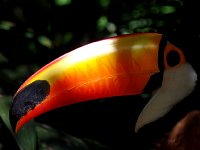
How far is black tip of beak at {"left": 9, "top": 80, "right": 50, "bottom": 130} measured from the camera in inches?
67.5

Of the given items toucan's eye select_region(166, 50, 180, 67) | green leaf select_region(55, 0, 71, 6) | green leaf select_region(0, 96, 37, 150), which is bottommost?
green leaf select_region(0, 96, 37, 150)

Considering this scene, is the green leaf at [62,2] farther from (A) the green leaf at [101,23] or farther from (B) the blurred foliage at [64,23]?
(A) the green leaf at [101,23]

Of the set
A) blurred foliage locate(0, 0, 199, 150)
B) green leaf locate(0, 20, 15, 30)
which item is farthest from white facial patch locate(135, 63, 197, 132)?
green leaf locate(0, 20, 15, 30)

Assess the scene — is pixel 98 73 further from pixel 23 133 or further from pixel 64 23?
pixel 64 23

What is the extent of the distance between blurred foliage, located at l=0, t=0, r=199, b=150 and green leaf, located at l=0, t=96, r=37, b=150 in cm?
61

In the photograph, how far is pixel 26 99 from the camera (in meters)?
1.72

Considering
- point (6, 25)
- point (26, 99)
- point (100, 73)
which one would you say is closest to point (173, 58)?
point (100, 73)

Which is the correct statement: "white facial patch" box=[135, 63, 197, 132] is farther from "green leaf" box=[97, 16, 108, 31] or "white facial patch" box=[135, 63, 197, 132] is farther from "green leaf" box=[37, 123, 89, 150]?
"green leaf" box=[97, 16, 108, 31]

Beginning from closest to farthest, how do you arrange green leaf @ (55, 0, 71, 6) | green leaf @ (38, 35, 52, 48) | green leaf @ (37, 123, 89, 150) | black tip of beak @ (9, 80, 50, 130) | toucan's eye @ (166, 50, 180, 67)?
1. black tip of beak @ (9, 80, 50, 130)
2. toucan's eye @ (166, 50, 180, 67)
3. green leaf @ (37, 123, 89, 150)
4. green leaf @ (55, 0, 71, 6)
5. green leaf @ (38, 35, 52, 48)

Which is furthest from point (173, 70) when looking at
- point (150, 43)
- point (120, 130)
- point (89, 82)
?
point (120, 130)

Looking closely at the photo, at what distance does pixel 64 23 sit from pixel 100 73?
110 cm

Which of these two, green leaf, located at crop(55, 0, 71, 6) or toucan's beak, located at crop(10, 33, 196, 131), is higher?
green leaf, located at crop(55, 0, 71, 6)

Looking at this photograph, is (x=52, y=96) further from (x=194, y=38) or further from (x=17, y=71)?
(x=17, y=71)

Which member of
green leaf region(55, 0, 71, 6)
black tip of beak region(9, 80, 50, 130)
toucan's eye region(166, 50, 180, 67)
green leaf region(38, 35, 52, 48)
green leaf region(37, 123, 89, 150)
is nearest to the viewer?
black tip of beak region(9, 80, 50, 130)
